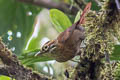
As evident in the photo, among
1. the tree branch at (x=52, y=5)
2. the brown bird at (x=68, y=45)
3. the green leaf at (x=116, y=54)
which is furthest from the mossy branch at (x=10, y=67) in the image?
the tree branch at (x=52, y=5)

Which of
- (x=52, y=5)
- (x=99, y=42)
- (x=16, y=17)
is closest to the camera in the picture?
(x=99, y=42)

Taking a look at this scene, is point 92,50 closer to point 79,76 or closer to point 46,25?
point 79,76

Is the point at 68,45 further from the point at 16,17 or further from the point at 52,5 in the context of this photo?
the point at 16,17

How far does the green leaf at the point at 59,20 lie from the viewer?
5.86ft

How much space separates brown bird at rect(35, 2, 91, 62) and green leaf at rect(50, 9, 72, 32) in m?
0.26

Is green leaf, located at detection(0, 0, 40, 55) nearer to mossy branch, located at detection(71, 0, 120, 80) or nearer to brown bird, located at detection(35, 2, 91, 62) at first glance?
brown bird, located at detection(35, 2, 91, 62)

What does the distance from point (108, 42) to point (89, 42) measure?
0.30ft

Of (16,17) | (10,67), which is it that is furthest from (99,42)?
(16,17)

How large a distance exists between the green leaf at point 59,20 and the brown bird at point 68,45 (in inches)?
10.1

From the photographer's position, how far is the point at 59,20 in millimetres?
1815

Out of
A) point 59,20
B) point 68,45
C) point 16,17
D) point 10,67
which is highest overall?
point 16,17

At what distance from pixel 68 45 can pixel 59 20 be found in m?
0.36

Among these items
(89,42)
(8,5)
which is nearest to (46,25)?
(8,5)

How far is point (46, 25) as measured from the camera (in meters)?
A: 3.85
